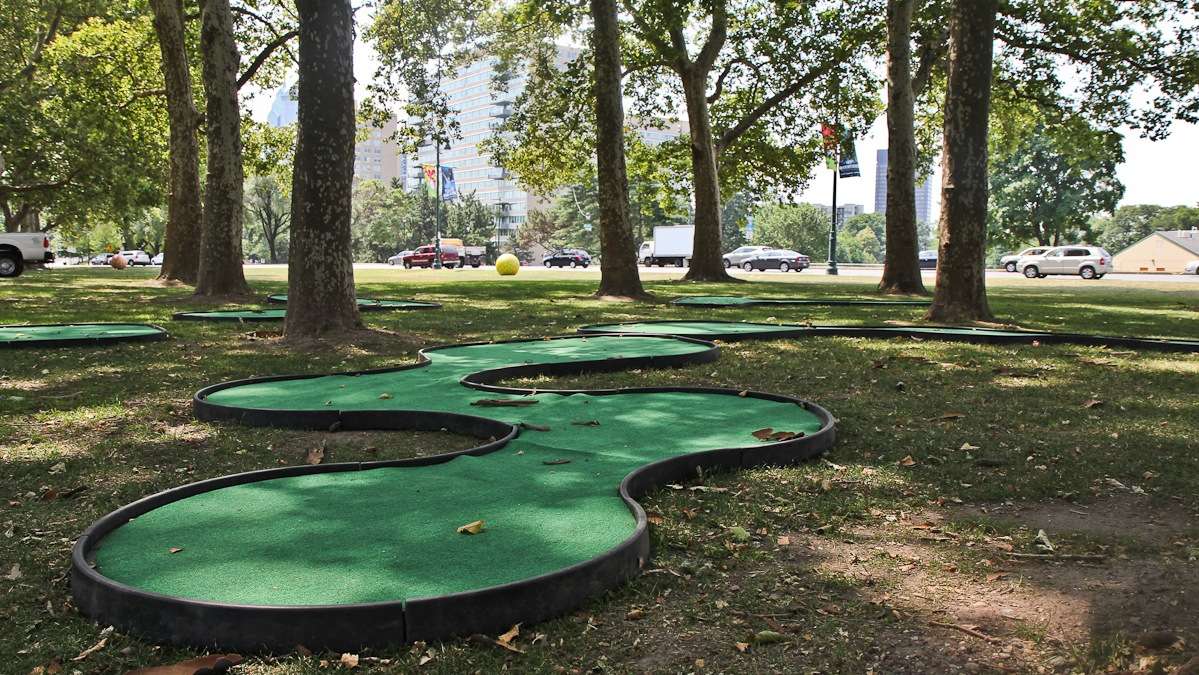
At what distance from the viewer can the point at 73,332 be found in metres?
10.4

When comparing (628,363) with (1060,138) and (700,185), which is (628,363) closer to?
(700,185)

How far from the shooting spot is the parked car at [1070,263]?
1485 inches

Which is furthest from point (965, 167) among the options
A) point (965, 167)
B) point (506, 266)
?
point (506, 266)

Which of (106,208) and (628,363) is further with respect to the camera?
(106,208)

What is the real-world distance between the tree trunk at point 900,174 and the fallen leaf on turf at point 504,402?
47.6ft

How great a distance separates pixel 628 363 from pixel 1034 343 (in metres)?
4.88

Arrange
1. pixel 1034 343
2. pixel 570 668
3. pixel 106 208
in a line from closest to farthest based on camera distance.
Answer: pixel 570 668 → pixel 1034 343 → pixel 106 208

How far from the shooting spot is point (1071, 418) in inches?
227

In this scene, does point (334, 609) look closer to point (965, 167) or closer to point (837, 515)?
point (837, 515)

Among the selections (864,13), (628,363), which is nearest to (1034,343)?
(628,363)

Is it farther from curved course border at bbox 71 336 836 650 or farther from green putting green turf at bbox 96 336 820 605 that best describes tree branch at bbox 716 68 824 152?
curved course border at bbox 71 336 836 650

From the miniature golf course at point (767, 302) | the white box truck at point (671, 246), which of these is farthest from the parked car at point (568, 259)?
the miniature golf course at point (767, 302)

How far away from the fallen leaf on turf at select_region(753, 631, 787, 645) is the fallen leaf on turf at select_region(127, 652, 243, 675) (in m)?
1.49

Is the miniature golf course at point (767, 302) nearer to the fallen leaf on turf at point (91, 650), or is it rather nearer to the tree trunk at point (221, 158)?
the tree trunk at point (221, 158)
